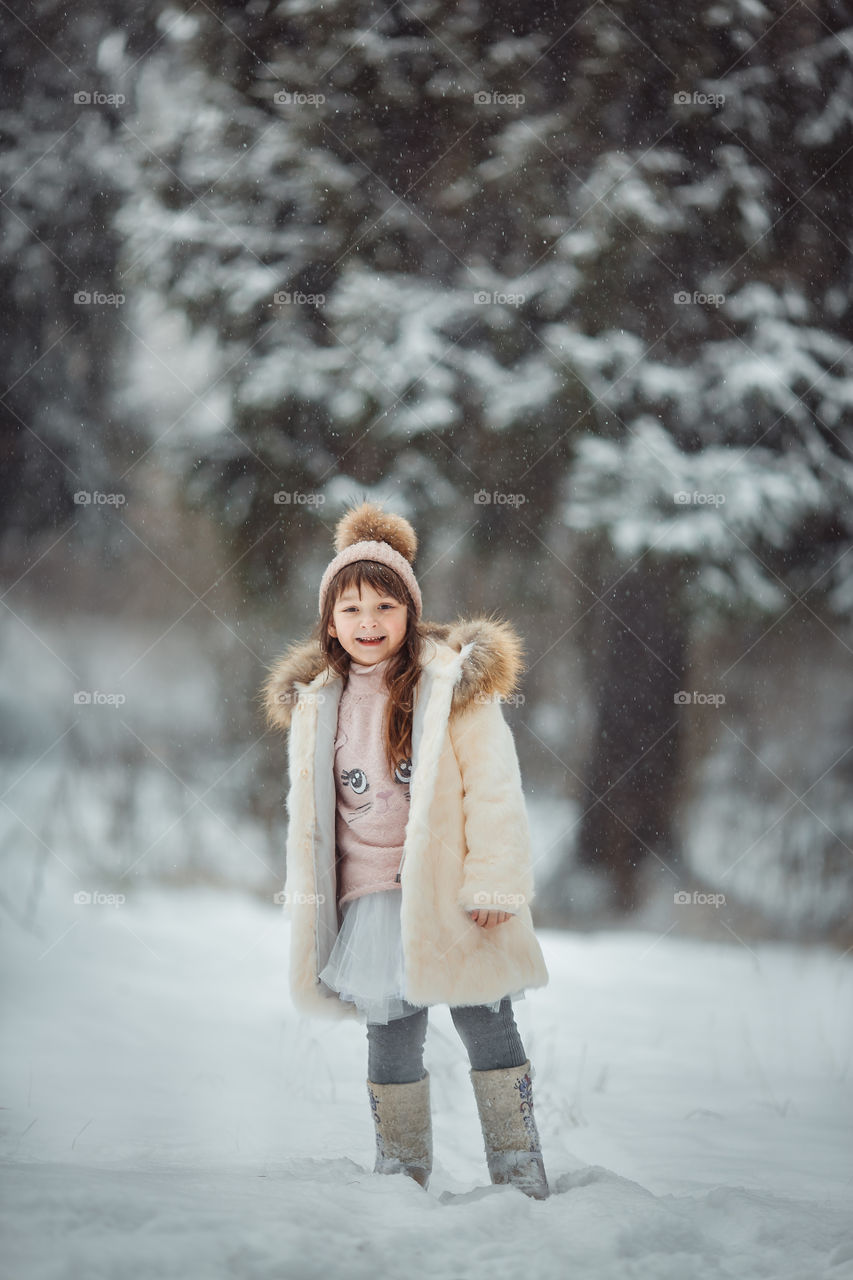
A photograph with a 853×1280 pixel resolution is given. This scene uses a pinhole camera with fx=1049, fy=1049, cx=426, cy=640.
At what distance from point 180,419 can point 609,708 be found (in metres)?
1.94

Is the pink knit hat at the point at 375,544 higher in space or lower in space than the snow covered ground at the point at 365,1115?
higher

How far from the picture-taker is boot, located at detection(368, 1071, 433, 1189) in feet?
5.62

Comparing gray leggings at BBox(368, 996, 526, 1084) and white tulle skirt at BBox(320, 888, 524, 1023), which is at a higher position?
white tulle skirt at BBox(320, 888, 524, 1023)

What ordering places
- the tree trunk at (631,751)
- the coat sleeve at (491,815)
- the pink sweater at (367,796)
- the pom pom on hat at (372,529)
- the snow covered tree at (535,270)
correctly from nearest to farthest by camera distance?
the coat sleeve at (491,815)
the pink sweater at (367,796)
the pom pom on hat at (372,529)
the snow covered tree at (535,270)
the tree trunk at (631,751)

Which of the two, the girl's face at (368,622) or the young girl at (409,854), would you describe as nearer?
the young girl at (409,854)

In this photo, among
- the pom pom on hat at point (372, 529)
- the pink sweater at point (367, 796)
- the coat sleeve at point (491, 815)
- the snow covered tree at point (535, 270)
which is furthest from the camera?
the snow covered tree at point (535, 270)

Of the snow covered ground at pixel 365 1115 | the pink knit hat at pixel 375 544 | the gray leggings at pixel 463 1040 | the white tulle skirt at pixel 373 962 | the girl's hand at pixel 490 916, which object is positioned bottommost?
the snow covered ground at pixel 365 1115

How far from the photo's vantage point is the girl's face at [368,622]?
180 cm

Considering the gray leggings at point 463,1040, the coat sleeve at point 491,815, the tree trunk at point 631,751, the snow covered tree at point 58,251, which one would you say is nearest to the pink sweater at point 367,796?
the coat sleeve at point 491,815

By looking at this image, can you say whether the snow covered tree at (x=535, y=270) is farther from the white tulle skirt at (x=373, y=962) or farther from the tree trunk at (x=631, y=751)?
the white tulle skirt at (x=373, y=962)

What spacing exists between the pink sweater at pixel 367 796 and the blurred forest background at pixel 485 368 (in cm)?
207

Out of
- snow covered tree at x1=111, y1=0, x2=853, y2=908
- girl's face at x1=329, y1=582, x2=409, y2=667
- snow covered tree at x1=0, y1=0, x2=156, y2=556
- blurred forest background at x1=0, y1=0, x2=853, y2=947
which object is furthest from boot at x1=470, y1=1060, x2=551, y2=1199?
snow covered tree at x1=0, y1=0, x2=156, y2=556

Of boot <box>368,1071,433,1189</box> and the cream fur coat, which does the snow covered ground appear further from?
the cream fur coat

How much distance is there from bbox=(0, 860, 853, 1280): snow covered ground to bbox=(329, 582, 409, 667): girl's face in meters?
0.83
